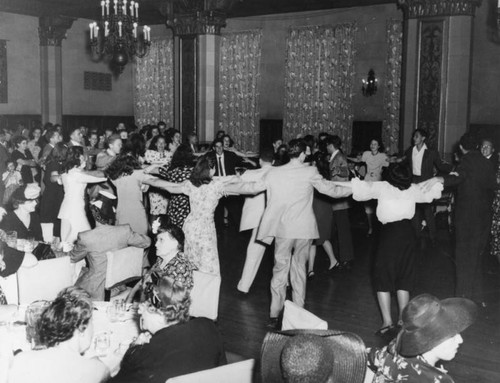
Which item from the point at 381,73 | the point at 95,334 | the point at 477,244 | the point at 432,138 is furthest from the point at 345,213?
the point at 381,73

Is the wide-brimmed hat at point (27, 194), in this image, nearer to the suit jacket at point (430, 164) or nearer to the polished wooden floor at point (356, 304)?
the polished wooden floor at point (356, 304)

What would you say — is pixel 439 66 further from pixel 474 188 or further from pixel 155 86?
pixel 155 86

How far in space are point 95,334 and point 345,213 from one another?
14.9ft

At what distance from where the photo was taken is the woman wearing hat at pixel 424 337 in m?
2.52

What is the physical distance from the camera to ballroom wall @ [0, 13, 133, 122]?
14.2m

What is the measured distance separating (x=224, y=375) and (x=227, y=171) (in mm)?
6566

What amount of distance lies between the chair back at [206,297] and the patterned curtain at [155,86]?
13304 millimetres

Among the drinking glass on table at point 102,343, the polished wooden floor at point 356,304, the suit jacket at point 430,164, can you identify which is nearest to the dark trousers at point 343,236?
the polished wooden floor at point 356,304

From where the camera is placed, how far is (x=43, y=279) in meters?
4.24

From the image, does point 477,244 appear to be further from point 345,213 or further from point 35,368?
point 35,368

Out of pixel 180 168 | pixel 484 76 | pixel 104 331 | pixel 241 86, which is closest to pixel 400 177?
pixel 180 168

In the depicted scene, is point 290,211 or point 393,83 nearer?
point 290,211

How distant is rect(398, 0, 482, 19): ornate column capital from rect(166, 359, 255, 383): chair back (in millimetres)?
7801

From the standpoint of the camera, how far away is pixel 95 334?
10.9 ft
